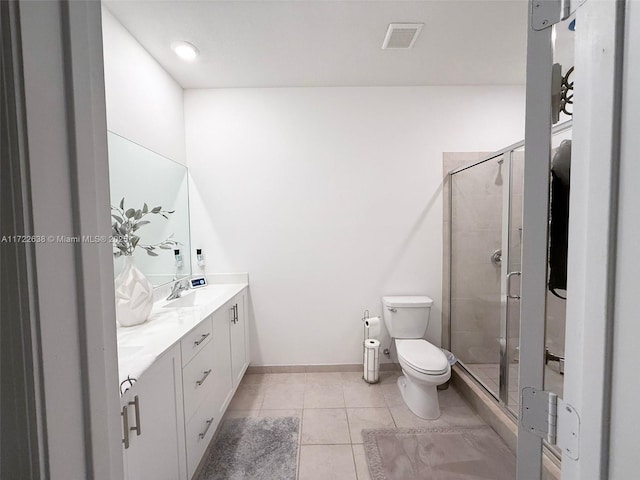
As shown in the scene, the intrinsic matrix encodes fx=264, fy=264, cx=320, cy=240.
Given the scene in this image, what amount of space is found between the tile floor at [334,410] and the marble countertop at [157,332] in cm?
87

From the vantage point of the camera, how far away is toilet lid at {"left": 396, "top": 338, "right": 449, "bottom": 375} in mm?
1798

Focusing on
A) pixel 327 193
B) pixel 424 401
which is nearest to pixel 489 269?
pixel 424 401

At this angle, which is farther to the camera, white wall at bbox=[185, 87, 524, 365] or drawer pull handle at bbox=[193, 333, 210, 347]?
white wall at bbox=[185, 87, 524, 365]

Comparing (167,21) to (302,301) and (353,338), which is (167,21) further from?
(353,338)

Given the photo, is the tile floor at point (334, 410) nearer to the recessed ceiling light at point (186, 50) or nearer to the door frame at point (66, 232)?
the door frame at point (66, 232)

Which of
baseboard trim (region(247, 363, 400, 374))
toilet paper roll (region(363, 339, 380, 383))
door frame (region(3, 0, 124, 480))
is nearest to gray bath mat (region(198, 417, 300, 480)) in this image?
baseboard trim (region(247, 363, 400, 374))

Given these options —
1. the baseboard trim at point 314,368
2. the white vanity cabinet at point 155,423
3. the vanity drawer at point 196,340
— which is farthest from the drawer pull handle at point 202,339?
the baseboard trim at point 314,368

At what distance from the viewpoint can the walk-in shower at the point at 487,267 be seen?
1808mm

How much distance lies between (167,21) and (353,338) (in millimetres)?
2696

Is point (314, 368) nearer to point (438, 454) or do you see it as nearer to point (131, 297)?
point (438, 454)

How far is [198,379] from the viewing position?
1410 mm

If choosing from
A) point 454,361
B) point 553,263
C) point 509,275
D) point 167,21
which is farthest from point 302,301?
point 167,21

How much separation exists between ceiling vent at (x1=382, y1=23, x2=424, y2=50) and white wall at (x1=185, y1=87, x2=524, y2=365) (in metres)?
0.54

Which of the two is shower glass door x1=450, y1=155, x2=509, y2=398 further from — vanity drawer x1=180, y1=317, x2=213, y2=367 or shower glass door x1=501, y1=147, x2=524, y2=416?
vanity drawer x1=180, y1=317, x2=213, y2=367
